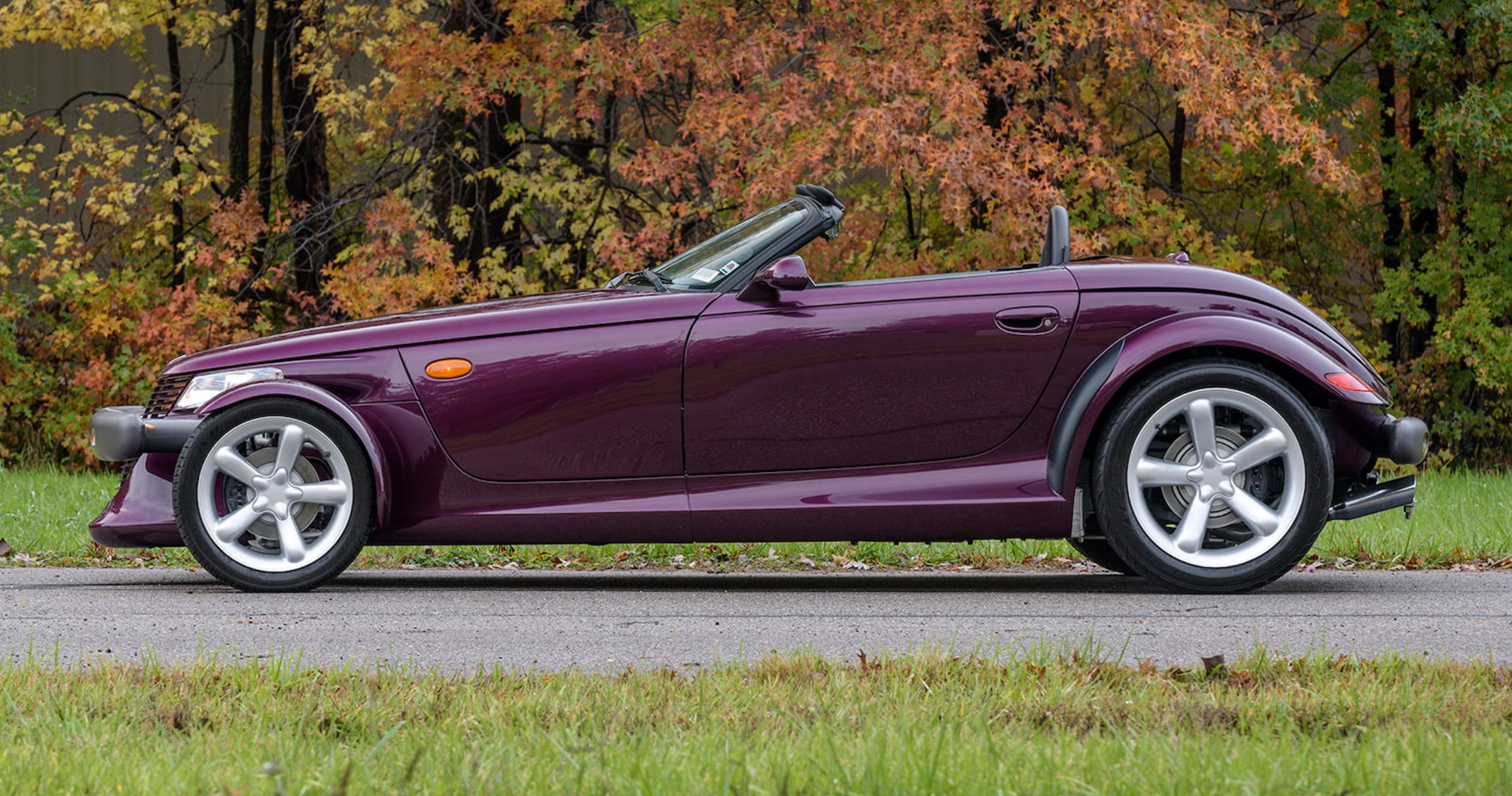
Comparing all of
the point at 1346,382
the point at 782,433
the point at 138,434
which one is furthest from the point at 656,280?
the point at 1346,382

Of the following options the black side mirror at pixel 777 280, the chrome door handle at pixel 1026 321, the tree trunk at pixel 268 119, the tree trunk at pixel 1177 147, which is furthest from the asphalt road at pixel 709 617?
the tree trunk at pixel 268 119

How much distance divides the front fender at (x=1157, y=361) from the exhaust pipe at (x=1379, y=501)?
0.31 m

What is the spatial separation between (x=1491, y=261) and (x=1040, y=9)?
6365mm

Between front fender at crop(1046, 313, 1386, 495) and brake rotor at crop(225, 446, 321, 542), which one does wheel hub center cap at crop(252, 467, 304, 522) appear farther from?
front fender at crop(1046, 313, 1386, 495)

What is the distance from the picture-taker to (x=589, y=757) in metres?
2.84

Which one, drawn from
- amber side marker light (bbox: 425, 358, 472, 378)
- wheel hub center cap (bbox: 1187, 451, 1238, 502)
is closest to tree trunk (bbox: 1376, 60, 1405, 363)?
wheel hub center cap (bbox: 1187, 451, 1238, 502)

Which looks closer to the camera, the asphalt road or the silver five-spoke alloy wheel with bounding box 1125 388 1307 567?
the asphalt road

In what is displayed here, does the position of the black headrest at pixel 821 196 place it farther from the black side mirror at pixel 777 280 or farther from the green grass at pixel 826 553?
the green grass at pixel 826 553

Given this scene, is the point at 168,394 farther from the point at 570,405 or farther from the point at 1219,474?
the point at 1219,474

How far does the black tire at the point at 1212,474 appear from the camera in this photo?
5484mm

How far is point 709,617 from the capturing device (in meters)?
5.13

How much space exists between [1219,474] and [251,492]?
3378mm

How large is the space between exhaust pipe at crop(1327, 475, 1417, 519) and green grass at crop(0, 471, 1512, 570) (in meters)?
1.46

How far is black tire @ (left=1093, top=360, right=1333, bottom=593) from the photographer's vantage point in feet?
18.0
